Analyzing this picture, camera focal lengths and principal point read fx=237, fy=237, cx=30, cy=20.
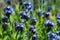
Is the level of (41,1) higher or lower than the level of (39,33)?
higher

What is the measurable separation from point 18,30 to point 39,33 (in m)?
0.28

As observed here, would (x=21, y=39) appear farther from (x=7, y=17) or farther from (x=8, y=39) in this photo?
(x=7, y=17)

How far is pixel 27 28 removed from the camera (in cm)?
256

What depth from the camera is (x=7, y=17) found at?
2.49 metres

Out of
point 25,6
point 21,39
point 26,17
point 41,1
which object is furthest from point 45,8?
point 21,39

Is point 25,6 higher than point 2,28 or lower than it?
higher

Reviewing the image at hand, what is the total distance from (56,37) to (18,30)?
38 cm

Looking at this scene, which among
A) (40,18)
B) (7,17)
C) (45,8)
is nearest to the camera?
(7,17)

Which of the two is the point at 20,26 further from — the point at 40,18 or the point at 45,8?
the point at 45,8

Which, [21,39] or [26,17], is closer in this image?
[21,39]

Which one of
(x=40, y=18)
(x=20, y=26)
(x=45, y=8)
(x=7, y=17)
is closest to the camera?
(x=20, y=26)

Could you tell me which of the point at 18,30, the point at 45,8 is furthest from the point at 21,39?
the point at 45,8

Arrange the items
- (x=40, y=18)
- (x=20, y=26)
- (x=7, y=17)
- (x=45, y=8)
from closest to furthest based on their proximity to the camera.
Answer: (x=20, y=26) → (x=7, y=17) → (x=40, y=18) → (x=45, y=8)

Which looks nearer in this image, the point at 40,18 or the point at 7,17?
the point at 7,17
